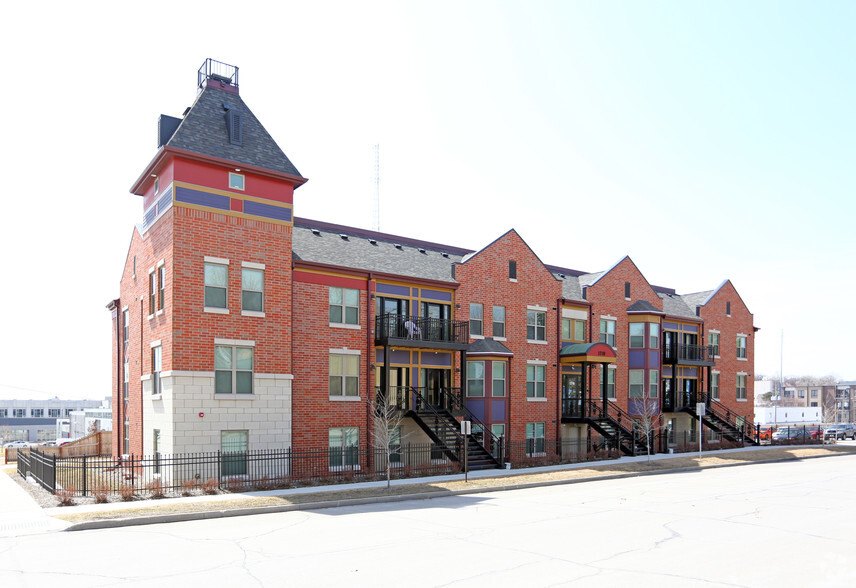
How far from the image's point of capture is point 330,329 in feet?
92.9

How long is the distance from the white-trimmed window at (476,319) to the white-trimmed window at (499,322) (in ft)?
2.78

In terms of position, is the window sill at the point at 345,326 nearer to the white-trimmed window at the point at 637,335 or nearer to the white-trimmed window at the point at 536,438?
the white-trimmed window at the point at 536,438

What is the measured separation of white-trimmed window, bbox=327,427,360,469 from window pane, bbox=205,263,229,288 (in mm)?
7565

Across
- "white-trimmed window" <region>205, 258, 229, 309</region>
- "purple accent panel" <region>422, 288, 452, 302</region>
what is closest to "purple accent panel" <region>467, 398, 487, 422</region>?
"purple accent panel" <region>422, 288, 452, 302</region>

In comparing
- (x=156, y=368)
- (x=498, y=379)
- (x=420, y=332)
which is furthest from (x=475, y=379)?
(x=156, y=368)

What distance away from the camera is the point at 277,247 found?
26.1 metres

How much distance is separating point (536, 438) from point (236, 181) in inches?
779

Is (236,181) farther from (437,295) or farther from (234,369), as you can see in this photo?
(437,295)

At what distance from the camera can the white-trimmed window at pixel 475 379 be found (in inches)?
1286

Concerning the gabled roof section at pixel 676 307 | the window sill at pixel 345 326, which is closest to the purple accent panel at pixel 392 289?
the window sill at pixel 345 326

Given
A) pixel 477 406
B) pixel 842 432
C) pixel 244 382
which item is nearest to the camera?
pixel 244 382

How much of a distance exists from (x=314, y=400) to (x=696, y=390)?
28.5m

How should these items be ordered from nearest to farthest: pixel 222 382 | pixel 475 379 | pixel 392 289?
pixel 222 382 < pixel 392 289 < pixel 475 379

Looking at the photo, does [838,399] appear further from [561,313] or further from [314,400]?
[314,400]
